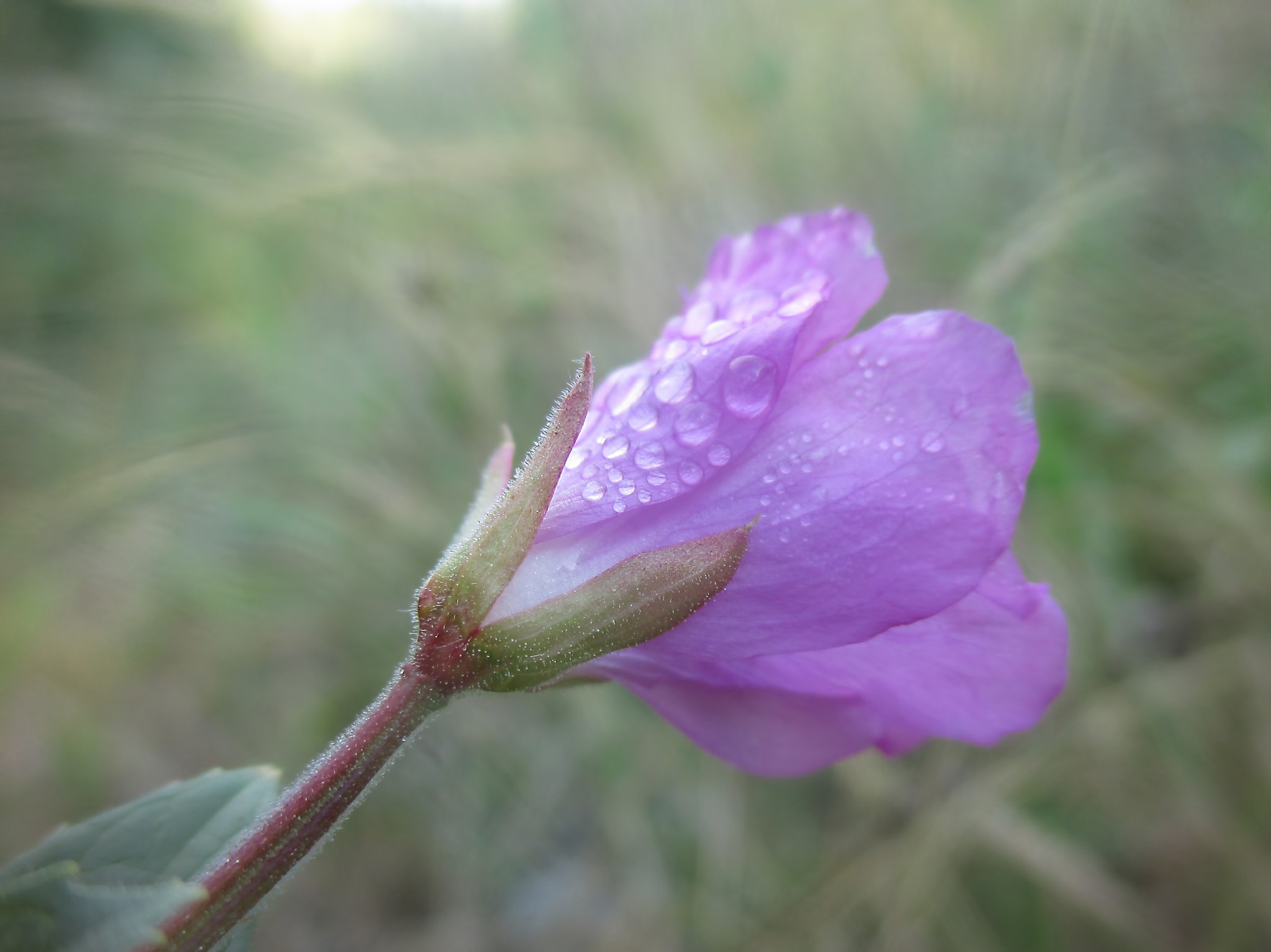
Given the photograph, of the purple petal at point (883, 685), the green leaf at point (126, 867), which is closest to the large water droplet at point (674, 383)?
the purple petal at point (883, 685)

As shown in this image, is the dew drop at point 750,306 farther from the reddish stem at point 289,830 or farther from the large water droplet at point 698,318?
the reddish stem at point 289,830

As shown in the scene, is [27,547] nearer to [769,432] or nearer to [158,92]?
[158,92]

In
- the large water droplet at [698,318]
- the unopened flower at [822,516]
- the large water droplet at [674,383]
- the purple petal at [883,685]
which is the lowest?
the purple petal at [883,685]

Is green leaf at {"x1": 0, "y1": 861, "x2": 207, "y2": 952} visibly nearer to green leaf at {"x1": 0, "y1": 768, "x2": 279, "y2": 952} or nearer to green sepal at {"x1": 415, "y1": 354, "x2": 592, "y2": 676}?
green leaf at {"x1": 0, "y1": 768, "x2": 279, "y2": 952}

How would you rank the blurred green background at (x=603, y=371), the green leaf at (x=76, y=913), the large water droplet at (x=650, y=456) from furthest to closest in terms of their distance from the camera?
the blurred green background at (x=603, y=371) < the large water droplet at (x=650, y=456) < the green leaf at (x=76, y=913)

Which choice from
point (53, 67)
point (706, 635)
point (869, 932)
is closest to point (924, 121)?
point (869, 932)

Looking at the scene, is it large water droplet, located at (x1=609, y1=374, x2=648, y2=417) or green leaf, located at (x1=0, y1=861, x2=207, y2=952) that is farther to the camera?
large water droplet, located at (x1=609, y1=374, x2=648, y2=417)

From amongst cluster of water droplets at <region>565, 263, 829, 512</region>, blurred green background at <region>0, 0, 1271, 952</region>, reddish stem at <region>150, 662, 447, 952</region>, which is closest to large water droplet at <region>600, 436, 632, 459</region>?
cluster of water droplets at <region>565, 263, 829, 512</region>
